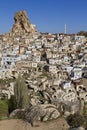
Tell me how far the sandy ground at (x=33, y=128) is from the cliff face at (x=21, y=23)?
56839 mm

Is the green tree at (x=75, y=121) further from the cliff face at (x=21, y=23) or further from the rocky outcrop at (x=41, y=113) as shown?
the cliff face at (x=21, y=23)

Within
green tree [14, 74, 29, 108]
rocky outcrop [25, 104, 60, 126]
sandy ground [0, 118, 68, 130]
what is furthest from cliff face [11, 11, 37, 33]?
sandy ground [0, 118, 68, 130]

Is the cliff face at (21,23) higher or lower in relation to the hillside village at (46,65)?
higher

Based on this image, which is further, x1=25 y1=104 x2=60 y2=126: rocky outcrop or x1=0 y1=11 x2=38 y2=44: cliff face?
x1=0 y1=11 x2=38 y2=44: cliff face

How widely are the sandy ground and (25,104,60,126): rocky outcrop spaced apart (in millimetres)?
476

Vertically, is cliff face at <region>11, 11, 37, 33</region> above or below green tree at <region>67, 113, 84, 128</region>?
above

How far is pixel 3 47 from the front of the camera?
64.1 m

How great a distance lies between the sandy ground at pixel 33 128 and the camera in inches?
924

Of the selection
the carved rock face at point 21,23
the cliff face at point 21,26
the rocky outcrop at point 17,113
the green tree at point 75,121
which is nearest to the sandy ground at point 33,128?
the green tree at point 75,121

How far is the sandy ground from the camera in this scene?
77.0 ft

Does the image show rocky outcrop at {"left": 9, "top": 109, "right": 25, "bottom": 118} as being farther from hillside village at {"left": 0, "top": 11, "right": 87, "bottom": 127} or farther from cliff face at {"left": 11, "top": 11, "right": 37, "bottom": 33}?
cliff face at {"left": 11, "top": 11, "right": 37, "bottom": 33}

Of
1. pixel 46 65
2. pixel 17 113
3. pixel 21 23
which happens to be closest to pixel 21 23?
pixel 21 23

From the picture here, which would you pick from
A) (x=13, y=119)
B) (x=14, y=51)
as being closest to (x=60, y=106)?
(x=13, y=119)

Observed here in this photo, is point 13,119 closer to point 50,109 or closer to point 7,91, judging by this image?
point 50,109
